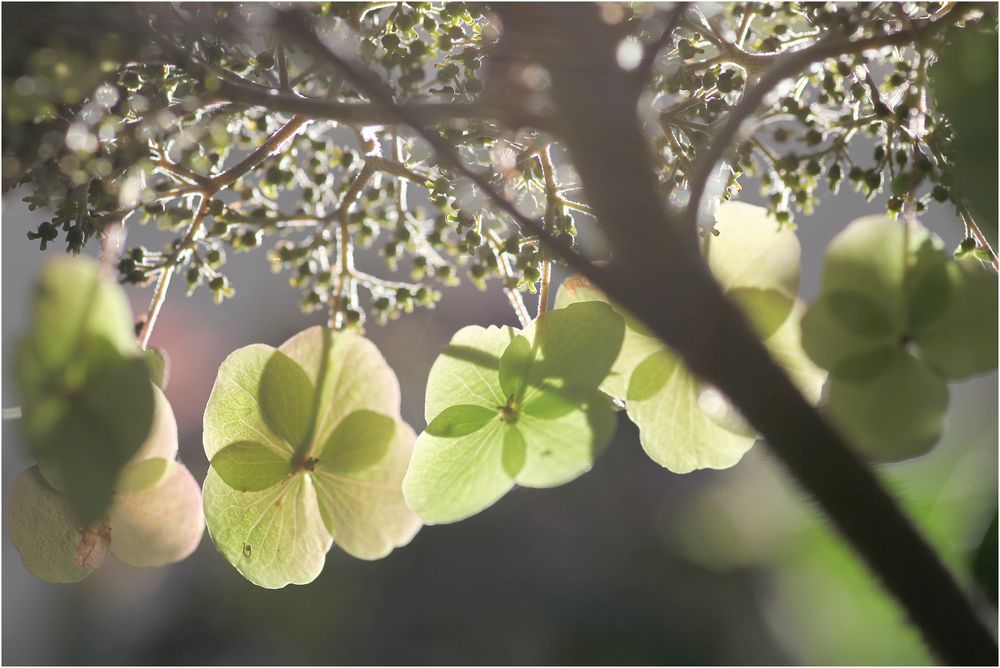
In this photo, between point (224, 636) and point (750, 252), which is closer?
point (750, 252)

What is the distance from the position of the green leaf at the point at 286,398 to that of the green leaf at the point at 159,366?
0.09m

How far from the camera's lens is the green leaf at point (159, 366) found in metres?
0.59

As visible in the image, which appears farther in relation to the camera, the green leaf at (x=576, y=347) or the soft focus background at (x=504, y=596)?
the soft focus background at (x=504, y=596)

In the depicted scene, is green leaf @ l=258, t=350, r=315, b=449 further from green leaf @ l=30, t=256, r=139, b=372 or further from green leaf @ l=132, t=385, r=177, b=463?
green leaf @ l=30, t=256, r=139, b=372

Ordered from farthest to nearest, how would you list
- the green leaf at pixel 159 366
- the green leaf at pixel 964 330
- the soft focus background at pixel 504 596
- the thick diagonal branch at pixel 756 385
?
the soft focus background at pixel 504 596 → the green leaf at pixel 159 366 → the green leaf at pixel 964 330 → the thick diagonal branch at pixel 756 385

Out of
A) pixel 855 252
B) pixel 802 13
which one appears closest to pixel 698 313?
pixel 855 252

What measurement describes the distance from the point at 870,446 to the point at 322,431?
1.23 ft

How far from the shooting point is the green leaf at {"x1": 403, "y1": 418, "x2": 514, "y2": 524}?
54 cm

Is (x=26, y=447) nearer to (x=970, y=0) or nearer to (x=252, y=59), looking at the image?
(x=252, y=59)

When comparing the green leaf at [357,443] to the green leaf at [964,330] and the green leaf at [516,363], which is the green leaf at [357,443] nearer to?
the green leaf at [516,363]

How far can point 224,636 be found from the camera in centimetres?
351

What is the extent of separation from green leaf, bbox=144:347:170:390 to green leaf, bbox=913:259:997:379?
53 centimetres

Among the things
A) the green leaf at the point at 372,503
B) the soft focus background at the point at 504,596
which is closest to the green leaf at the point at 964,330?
the green leaf at the point at 372,503

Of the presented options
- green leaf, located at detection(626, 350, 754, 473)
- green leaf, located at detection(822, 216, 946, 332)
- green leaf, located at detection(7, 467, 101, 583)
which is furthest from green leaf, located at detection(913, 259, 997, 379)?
green leaf, located at detection(7, 467, 101, 583)
